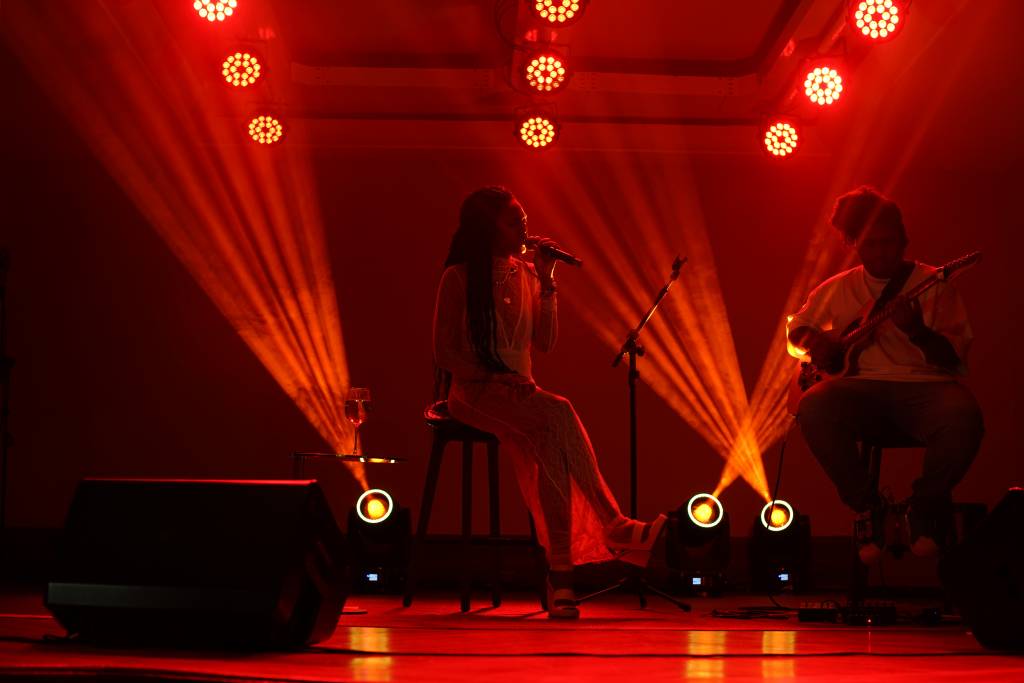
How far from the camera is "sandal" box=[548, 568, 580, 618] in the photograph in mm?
3102

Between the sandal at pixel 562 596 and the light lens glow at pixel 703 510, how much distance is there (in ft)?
4.72

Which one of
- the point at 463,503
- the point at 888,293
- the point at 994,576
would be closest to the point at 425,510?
the point at 463,503

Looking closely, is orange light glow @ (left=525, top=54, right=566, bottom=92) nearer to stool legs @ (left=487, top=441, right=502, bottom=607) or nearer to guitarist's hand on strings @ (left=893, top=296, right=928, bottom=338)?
stool legs @ (left=487, top=441, right=502, bottom=607)

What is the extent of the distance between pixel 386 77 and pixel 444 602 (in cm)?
250

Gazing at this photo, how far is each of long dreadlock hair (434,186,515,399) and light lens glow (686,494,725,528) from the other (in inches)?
56.6

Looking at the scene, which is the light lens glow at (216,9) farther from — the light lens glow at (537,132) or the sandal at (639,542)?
the sandal at (639,542)

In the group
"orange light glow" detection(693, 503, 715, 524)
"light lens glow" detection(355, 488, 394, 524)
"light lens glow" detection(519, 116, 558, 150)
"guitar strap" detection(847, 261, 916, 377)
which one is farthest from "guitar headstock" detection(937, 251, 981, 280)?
"light lens glow" detection(355, 488, 394, 524)

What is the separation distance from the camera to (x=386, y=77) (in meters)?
5.05

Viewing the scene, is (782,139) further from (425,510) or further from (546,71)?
(425,510)

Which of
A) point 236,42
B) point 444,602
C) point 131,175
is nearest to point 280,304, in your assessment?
point 131,175

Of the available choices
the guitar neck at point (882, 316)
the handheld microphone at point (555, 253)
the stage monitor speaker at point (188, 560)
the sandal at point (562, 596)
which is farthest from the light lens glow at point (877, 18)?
the stage monitor speaker at point (188, 560)

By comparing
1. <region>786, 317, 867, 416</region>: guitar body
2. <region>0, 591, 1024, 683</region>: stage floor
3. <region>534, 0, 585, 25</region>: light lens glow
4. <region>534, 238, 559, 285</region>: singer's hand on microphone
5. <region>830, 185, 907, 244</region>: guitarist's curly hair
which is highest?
<region>534, 0, 585, 25</region>: light lens glow

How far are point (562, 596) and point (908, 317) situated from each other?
1.27 metres

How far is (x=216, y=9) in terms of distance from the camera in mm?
3930
